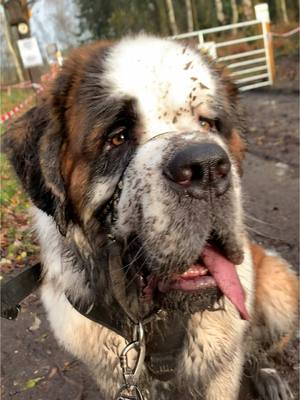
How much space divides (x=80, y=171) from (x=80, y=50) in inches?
24.9

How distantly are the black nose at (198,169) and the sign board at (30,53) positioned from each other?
1120 cm

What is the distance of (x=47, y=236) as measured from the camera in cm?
231

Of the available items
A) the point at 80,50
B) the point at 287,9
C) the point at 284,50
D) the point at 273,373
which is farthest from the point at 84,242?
the point at 287,9

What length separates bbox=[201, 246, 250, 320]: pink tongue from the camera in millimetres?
1836

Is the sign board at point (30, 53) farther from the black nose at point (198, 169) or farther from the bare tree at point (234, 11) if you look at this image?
the bare tree at point (234, 11)

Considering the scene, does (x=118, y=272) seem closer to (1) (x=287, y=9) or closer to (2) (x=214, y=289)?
(2) (x=214, y=289)

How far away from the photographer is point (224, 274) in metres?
1.86

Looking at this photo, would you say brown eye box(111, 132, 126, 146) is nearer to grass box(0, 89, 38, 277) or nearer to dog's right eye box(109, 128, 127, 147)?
dog's right eye box(109, 128, 127, 147)

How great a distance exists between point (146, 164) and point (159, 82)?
0.38 meters

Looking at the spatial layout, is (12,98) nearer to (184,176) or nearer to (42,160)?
(42,160)

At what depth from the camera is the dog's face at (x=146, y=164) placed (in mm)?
1648

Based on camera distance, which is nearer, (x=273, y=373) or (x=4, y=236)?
(x=273, y=373)

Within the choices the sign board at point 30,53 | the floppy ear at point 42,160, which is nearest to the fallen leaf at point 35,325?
the floppy ear at point 42,160

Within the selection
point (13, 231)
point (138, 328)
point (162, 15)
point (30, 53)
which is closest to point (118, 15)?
point (162, 15)
